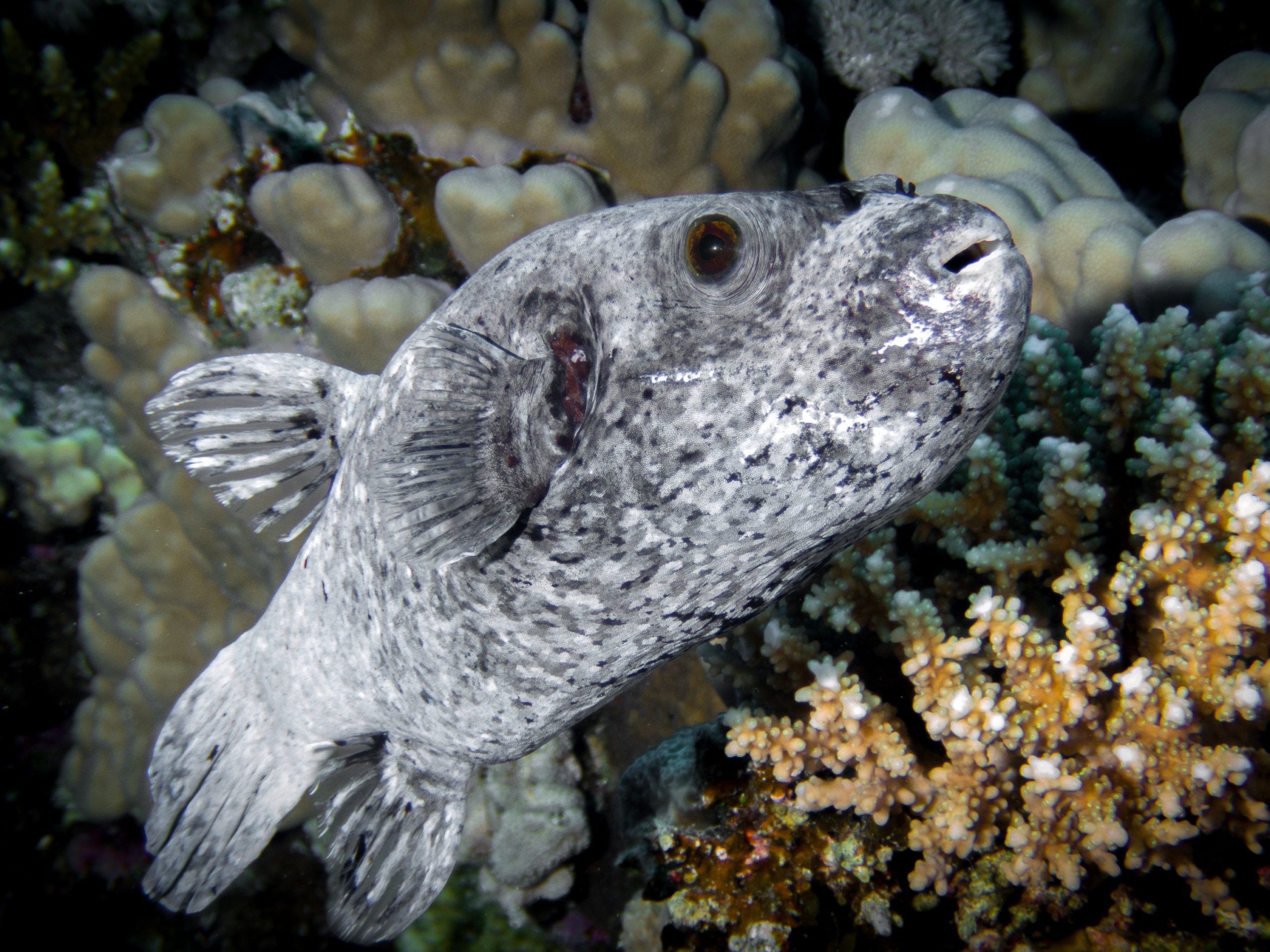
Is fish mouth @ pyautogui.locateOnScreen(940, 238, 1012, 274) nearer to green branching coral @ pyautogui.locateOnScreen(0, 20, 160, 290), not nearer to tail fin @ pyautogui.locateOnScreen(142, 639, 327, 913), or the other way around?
tail fin @ pyautogui.locateOnScreen(142, 639, 327, 913)

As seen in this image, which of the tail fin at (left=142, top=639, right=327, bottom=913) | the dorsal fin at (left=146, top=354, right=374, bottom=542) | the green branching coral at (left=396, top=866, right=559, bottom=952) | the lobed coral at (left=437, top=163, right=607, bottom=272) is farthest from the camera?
the green branching coral at (left=396, top=866, right=559, bottom=952)

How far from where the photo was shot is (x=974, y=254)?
1.48 meters

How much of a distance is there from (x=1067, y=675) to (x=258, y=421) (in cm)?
315

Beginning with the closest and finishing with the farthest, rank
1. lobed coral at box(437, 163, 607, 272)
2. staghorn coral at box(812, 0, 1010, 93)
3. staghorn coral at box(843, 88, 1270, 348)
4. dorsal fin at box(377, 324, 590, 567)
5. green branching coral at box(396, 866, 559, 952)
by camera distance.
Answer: dorsal fin at box(377, 324, 590, 567)
staghorn coral at box(843, 88, 1270, 348)
lobed coral at box(437, 163, 607, 272)
green branching coral at box(396, 866, 559, 952)
staghorn coral at box(812, 0, 1010, 93)

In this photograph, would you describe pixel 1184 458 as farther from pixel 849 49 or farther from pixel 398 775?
pixel 849 49

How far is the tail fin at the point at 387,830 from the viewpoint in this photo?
277 centimetres

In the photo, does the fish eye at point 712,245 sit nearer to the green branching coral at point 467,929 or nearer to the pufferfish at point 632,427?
the pufferfish at point 632,427

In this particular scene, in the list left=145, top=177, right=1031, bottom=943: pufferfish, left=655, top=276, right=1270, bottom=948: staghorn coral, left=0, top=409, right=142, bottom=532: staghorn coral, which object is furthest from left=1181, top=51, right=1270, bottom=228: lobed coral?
left=0, top=409, right=142, bottom=532: staghorn coral

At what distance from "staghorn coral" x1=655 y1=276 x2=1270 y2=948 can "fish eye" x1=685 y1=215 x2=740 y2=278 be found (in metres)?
1.39

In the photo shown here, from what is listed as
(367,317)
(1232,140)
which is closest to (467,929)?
(367,317)

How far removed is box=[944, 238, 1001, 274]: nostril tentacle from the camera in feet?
4.75

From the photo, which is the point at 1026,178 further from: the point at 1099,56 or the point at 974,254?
the point at 974,254

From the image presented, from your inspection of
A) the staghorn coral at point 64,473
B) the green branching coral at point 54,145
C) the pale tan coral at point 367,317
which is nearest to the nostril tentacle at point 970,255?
the pale tan coral at point 367,317

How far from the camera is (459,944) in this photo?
177 inches
